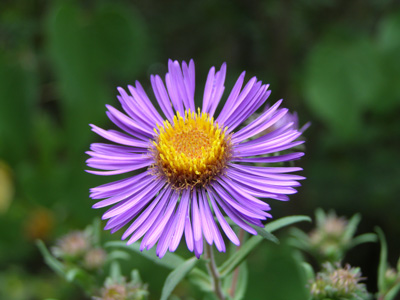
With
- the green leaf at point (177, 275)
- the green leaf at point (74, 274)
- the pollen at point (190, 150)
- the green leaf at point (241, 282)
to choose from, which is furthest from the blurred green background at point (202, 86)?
the green leaf at point (177, 275)

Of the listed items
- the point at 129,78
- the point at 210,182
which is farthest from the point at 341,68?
the point at 210,182

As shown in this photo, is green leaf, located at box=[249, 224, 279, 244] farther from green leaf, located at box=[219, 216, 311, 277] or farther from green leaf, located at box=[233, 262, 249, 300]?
green leaf, located at box=[233, 262, 249, 300]

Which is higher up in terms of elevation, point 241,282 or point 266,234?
point 266,234

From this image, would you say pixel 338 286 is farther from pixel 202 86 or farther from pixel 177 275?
pixel 202 86

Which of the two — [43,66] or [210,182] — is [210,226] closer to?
[210,182]

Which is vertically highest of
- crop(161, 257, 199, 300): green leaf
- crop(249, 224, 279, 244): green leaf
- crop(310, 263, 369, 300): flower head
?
crop(249, 224, 279, 244): green leaf

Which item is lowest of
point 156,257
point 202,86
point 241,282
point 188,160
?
point 241,282

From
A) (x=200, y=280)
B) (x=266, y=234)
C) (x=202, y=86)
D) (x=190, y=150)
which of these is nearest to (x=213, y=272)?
(x=200, y=280)

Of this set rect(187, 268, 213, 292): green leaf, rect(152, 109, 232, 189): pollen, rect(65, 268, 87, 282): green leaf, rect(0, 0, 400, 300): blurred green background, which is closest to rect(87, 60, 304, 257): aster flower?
rect(152, 109, 232, 189): pollen
